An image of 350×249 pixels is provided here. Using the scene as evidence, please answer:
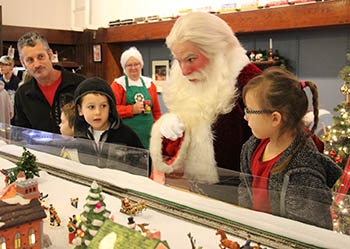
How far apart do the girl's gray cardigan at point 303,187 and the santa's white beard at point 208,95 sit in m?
0.65

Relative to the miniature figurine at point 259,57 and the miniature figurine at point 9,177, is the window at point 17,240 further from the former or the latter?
the miniature figurine at point 259,57

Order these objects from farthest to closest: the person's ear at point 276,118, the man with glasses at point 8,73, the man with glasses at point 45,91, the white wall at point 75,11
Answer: the white wall at point 75,11
the man with glasses at point 8,73
the man with glasses at point 45,91
the person's ear at point 276,118

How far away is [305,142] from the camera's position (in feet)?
5.26

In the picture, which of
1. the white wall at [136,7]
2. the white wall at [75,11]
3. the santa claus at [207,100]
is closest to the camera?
the santa claus at [207,100]

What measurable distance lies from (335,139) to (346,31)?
7.79 ft

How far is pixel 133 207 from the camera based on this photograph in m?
1.61

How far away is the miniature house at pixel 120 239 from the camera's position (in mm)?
→ 975

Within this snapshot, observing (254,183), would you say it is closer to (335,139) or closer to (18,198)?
(18,198)

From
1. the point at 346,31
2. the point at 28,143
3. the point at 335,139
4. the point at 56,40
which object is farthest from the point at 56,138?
the point at 56,40

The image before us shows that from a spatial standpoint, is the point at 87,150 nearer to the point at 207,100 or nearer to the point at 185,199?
the point at 207,100

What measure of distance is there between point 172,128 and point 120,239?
1.21 metres

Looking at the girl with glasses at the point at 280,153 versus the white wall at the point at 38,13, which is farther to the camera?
the white wall at the point at 38,13

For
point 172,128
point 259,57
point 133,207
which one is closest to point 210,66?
point 172,128

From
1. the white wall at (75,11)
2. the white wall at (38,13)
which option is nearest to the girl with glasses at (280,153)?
the white wall at (75,11)
